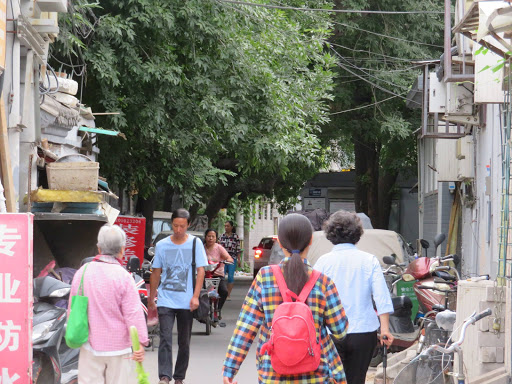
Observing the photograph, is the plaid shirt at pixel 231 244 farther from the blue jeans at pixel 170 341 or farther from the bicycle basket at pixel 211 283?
the blue jeans at pixel 170 341

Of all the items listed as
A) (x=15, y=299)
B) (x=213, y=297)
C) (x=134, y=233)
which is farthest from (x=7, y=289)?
(x=134, y=233)

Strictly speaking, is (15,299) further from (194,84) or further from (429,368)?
(194,84)

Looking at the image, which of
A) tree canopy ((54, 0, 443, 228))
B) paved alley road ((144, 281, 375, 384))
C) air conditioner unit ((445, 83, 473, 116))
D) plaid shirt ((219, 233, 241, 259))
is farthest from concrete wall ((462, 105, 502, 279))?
plaid shirt ((219, 233, 241, 259))

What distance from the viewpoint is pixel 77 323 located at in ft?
22.3

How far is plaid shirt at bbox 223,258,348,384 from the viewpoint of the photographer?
5.05 metres

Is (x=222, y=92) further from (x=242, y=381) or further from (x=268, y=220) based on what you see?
(x=268, y=220)

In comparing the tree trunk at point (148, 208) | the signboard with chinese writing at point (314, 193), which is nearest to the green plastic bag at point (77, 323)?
the tree trunk at point (148, 208)

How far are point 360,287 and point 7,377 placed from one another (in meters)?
2.64

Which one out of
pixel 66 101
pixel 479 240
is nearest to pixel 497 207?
pixel 479 240

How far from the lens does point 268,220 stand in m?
75.0

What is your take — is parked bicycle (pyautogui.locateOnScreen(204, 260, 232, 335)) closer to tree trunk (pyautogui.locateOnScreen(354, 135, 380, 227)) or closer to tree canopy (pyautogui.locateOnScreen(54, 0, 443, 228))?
tree canopy (pyautogui.locateOnScreen(54, 0, 443, 228))

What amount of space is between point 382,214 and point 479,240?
13923 millimetres

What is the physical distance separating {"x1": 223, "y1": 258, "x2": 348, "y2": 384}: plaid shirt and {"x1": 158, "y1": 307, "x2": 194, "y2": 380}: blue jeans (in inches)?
180

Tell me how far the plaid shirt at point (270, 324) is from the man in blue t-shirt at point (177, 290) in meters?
4.53
